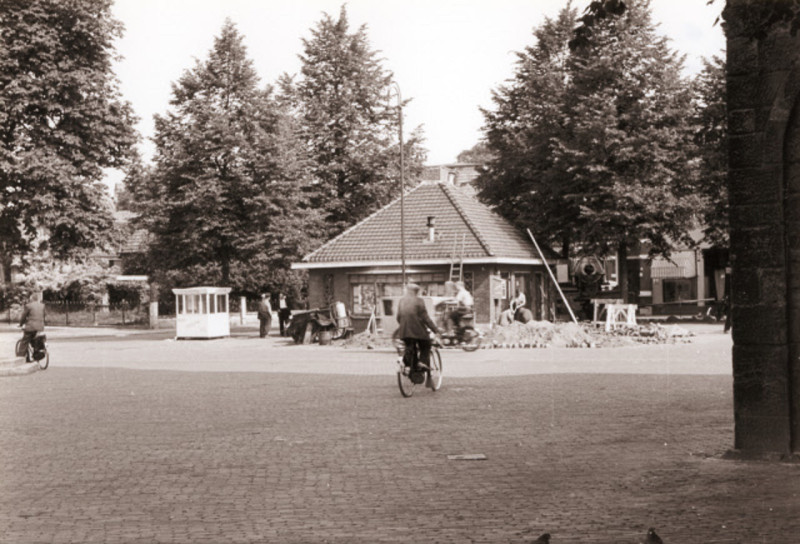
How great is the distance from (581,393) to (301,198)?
33.6 m

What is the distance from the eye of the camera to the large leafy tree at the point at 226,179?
4756 cm

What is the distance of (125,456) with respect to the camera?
10469 mm

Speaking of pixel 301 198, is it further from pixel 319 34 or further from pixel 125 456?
pixel 125 456

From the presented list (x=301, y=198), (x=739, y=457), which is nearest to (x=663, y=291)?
(x=301, y=198)

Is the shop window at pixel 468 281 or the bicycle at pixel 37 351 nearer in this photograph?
the bicycle at pixel 37 351

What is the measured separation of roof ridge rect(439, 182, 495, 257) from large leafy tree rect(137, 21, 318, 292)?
728cm

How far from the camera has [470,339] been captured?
1195 inches

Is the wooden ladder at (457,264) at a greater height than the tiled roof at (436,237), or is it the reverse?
the tiled roof at (436,237)

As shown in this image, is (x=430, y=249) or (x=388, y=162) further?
(x=388, y=162)

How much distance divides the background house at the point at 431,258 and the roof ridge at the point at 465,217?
0.12ft

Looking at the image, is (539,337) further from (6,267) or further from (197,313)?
(6,267)

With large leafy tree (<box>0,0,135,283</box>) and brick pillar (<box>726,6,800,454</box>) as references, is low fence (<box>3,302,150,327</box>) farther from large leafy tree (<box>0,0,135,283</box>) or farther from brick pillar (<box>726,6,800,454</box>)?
brick pillar (<box>726,6,800,454</box>)

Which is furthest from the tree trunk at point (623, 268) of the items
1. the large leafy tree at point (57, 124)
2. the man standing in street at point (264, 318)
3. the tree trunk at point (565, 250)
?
the large leafy tree at point (57, 124)

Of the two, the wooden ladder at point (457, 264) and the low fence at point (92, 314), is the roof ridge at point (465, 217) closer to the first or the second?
the wooden ladder at point (457, 264)
